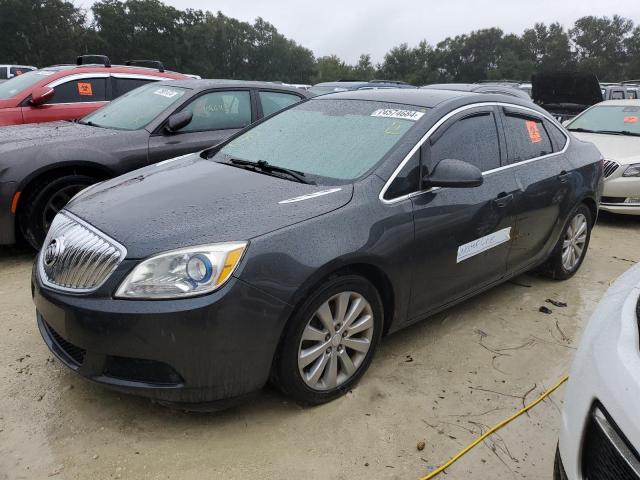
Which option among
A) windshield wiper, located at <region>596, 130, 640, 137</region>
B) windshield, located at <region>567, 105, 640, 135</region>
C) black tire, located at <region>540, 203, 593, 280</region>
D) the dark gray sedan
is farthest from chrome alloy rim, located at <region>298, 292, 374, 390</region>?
windshield, located at <region>567, 105, 640, 135</region>

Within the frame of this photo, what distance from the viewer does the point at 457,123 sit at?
3242 millimetres

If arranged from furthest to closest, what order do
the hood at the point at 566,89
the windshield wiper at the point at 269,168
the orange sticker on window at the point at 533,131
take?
the hood at the point at 566,89 < the orange sticker on window at the point at 533,131 < the windshield wiper at the point at 269,168

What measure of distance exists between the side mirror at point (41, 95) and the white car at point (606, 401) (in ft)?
18.9

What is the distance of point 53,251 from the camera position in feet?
8.50

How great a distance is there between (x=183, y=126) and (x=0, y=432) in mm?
3158

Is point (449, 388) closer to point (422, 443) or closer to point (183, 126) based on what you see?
point (422, 443)

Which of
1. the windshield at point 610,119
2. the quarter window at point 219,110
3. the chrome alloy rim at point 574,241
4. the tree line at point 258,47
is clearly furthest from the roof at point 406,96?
the tree line at point 258,47

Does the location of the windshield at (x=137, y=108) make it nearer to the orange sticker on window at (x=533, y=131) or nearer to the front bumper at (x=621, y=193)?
the orange sticker on window at (x=533, y=131)

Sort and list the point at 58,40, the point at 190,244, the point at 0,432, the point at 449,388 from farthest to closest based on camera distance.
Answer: the point at 58,40 → the point at 449,388 → the point at 0,432 → the point at 190,244

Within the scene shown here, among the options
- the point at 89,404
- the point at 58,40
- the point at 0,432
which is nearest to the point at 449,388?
the point at 89,404

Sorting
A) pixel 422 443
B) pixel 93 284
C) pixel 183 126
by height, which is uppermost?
pixel 183 126

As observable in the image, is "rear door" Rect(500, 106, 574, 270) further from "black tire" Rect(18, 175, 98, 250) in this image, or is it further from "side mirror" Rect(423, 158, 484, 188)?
"black tire" Rect(18, 175, 98, 250)

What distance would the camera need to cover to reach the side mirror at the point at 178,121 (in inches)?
191

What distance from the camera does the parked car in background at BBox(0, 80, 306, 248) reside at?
425 centimetres
